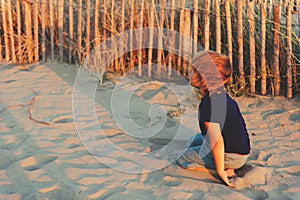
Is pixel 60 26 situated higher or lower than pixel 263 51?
higher

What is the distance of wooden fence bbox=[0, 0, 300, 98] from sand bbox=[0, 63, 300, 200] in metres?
0.39

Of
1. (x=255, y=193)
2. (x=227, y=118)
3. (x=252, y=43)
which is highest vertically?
(x=252, y=43)

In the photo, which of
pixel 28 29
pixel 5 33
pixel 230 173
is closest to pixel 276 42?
pixel 230 173

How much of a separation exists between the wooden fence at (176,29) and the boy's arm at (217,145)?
6.53 ft

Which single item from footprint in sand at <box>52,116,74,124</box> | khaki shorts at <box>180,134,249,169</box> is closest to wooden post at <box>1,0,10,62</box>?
footprint in sand at <box>52,116,74,124</box>

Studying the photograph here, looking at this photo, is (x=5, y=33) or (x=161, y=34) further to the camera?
(x=5, y=33)

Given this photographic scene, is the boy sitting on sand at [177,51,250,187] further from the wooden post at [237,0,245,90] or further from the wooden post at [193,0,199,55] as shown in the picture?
the wooden post at [193,0,199,55]

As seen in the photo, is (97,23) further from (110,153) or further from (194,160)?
(194,160)

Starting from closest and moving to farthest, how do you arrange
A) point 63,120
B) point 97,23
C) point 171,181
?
point 171,181
point 63,120
point 97,23

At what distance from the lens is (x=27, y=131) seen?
14.0ft

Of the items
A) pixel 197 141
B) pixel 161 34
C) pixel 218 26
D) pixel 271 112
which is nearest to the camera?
pixel 197 141

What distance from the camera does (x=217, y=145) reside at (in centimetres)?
324

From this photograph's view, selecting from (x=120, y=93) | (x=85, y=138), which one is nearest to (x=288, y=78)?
(x=120, y=93)

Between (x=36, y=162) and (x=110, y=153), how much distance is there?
615 millimetres
